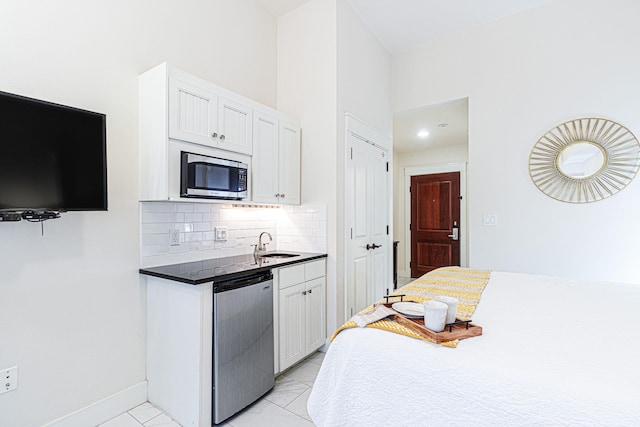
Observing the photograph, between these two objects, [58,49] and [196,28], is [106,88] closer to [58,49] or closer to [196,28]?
[58,49]

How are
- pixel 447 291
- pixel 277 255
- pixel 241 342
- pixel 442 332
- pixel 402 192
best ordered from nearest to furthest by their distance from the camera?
pixel 442 332 → pixel 447 291 → pixel 241 342 → pixel 277 255 → pixel 402 192

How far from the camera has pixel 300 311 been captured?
8.38 feet

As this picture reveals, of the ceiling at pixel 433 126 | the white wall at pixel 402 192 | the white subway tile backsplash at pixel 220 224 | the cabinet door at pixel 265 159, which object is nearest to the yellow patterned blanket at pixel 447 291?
the white subway tile backsplash at pixel 220 224

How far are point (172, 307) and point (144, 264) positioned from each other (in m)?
0.40

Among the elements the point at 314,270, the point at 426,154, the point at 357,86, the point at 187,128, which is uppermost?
the point at 357,86

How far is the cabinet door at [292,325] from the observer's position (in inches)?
93.4

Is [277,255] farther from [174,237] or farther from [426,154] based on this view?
[426,154]

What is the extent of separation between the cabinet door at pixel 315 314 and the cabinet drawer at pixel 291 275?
0.13 m

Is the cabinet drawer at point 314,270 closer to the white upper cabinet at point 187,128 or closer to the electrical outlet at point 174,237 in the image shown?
the white upper cabinet at point 187,128

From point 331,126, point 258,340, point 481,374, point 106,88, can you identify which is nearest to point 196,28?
point 106,88

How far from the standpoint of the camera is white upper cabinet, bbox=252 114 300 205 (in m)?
2.59

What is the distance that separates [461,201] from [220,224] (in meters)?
4.82

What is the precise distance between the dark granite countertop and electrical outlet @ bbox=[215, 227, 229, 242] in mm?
166

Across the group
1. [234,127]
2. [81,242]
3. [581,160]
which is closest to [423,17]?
[581,160]
